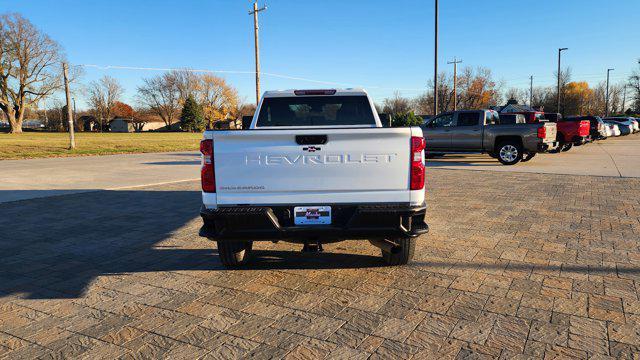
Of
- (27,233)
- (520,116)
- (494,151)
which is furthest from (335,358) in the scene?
(520,116)

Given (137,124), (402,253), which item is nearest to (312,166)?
(402,253)

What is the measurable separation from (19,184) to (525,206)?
39.9ft

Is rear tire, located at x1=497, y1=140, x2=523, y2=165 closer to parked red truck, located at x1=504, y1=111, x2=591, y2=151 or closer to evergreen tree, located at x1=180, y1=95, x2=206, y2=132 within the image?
parked red truck, located at x1=504, y1=111, x2=591, y2=151

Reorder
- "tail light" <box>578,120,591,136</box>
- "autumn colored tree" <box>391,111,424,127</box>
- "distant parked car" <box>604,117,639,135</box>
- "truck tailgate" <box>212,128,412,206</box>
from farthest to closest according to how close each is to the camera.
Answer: "distant parked car" <box>604,117,639,135</box> < "autumn colored tree" <box>391,111,424,127</box> < "tail light" <box>578,120,591,136</box> < "truck tailgate" <box>212,128,412,206</box>

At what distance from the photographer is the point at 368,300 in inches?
149

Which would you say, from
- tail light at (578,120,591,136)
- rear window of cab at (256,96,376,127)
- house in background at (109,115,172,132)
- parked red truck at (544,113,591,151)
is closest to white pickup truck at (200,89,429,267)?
rear window of cab at (256,96,376,127)

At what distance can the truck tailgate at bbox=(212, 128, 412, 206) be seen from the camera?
12.1 feet

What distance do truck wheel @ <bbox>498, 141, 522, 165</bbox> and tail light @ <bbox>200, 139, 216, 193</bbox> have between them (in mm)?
13912

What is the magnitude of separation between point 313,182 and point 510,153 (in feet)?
44.5

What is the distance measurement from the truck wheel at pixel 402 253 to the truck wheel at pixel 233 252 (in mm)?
1506

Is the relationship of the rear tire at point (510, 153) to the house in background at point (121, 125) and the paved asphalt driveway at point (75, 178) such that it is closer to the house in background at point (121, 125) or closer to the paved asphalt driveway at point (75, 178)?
the paved asphalt driveway at point (75, 178)

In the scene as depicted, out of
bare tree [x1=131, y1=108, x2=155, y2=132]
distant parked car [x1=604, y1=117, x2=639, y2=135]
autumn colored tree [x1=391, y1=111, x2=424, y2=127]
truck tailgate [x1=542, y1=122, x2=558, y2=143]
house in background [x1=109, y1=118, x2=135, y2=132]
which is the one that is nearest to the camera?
truck tailgate [x1=542, y1=122, x2=558, y2=143]

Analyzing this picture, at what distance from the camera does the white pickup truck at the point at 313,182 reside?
3.71 meters

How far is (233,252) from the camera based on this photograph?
4465 millimetres
